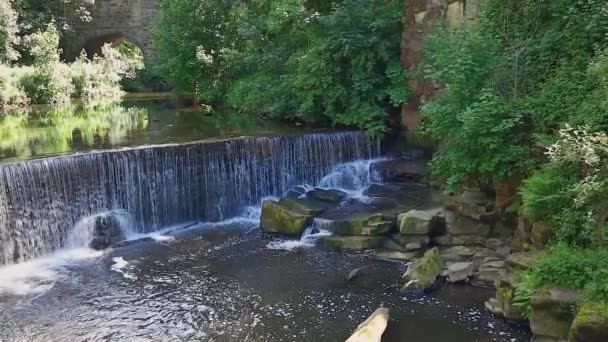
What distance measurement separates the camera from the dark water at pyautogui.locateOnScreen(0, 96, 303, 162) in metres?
11.3

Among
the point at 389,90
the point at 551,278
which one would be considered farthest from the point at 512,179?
the point at 389,90

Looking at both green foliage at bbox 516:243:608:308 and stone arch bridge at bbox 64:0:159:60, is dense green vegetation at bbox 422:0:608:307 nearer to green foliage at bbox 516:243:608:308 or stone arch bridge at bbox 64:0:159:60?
green foliage at bbox 516:243:608:308

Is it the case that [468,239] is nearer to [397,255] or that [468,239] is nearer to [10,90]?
[397,255]

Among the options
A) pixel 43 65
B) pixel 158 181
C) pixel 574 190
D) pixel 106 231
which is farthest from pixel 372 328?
pixel 43 65

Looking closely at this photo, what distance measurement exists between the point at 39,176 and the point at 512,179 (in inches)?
265

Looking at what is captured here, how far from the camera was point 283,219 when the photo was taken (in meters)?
Answer: 9.25

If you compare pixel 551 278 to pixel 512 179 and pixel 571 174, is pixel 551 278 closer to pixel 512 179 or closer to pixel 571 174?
pixel 571 174

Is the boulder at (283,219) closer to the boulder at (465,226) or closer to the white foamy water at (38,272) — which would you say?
the boulder at (465,226)

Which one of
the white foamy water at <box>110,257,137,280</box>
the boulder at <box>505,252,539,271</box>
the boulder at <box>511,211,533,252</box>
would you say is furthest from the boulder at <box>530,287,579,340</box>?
the white foamy water at <box>110,257,137,280</box>

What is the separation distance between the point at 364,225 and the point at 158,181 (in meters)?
3.61

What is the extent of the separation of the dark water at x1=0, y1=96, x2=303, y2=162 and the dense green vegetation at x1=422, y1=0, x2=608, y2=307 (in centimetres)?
498

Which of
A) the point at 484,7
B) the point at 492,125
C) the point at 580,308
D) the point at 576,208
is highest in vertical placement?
the point at 484,7

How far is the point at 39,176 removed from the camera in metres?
9.05

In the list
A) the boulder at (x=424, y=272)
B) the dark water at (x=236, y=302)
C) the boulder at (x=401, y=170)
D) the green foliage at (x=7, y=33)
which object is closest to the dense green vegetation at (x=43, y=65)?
the green foliage at (x=7, y=33)
